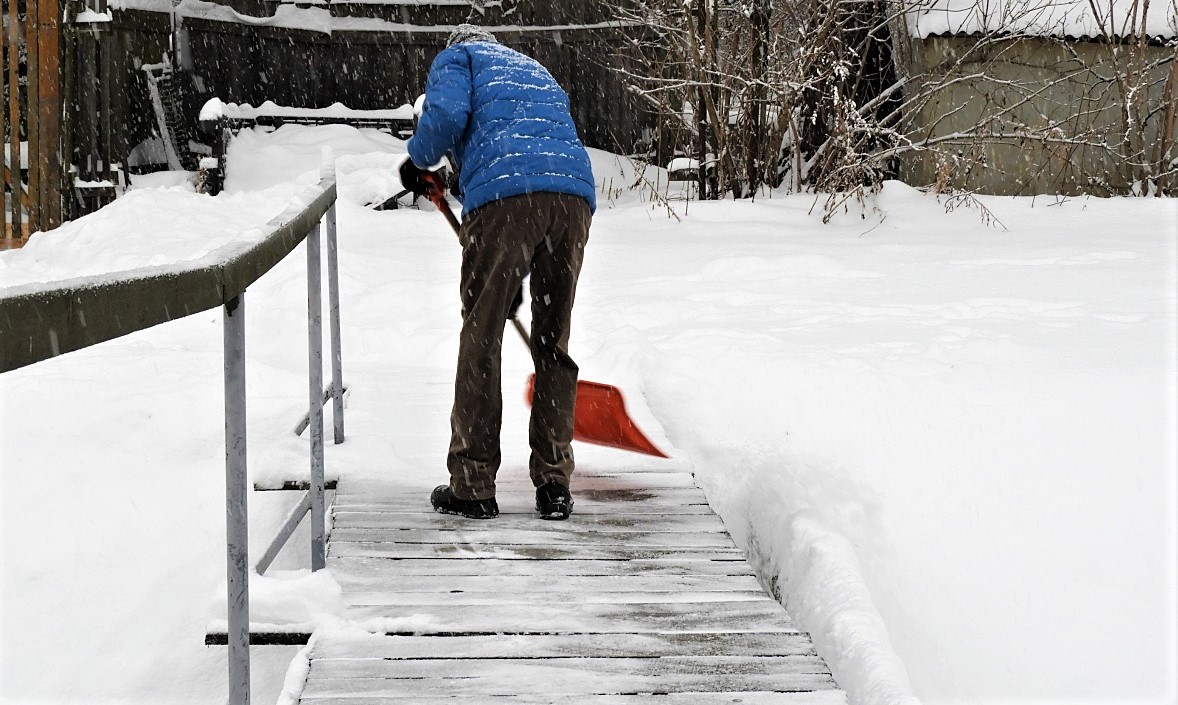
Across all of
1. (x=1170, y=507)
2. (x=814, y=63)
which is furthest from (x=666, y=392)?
(x=814, y=63)

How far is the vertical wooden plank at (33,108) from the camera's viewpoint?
8.59m

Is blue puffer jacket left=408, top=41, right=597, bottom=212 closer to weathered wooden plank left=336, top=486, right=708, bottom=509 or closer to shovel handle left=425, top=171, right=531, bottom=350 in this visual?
shovel handle left=425, top=171, right=531, bottom=350

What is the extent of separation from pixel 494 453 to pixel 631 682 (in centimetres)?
116

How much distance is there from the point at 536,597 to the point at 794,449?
1.68m

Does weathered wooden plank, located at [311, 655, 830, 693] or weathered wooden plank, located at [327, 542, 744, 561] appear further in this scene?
weathered wooden plank, located at [327, 542, 744, 561]

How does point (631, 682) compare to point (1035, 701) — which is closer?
point (631, 682)

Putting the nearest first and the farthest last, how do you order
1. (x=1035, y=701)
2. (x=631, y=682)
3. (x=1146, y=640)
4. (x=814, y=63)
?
(x=631, y=682) → (x=1035, y=701) → (x=1146, y=640) → (x=814, y=63)

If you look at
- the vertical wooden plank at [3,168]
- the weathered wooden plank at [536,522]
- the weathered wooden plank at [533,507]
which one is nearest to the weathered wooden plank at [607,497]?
the weathered wooden plank at [533,507]

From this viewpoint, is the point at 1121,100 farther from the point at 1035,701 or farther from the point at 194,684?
the point at 194,684

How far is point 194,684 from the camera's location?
278 cm

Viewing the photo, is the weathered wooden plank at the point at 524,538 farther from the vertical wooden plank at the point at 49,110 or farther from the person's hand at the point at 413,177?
Answer: the vertical wooden plank at the point at 49,110

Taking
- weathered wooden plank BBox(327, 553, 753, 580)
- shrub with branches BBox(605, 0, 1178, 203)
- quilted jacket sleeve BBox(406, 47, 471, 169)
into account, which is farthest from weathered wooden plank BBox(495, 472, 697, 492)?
shrub with branches BBox(605, 0, 1178, 203)

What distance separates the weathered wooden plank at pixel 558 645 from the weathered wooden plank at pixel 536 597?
0.19 meters

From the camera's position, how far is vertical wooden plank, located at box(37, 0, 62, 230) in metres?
8.65
